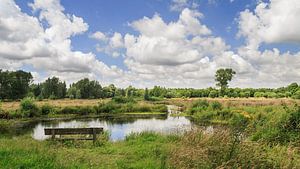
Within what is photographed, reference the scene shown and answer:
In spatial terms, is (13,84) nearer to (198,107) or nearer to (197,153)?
(198,107)

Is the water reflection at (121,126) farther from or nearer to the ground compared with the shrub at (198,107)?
nearer to the ground

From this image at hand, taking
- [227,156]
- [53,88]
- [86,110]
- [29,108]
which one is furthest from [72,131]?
[53,88]

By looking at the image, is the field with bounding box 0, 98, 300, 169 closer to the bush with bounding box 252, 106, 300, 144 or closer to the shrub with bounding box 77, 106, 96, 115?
the bush with bounding box 252, 106, 300, 144

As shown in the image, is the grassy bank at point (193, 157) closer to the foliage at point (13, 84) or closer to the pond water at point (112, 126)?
the pond water at point (112, 126)

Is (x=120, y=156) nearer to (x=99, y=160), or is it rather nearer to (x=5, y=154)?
(x=99, y=160)

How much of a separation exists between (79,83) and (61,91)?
7.65m

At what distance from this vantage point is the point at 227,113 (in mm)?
42281

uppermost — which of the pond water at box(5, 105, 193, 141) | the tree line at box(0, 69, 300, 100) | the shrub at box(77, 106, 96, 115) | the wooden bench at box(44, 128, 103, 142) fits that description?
the tree line at box(0, 69, 300, 100)

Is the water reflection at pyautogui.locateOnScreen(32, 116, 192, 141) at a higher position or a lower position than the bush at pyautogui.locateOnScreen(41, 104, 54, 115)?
lower

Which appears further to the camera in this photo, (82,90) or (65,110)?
(82,90)

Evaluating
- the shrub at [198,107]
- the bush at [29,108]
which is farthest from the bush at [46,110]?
the shrub at [198,107]

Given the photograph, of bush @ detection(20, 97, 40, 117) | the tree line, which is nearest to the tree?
the tree line

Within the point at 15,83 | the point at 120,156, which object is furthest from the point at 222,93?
the point at 120,156

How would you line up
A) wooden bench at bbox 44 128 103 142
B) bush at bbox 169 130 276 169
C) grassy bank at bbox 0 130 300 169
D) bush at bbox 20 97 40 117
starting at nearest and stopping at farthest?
bush at bbox 169 130 276 169, grassy bank at bbox 0 130 300 169, wooden bench at bbox 44 128 103 142, bush at bbox 20 97 40 117
